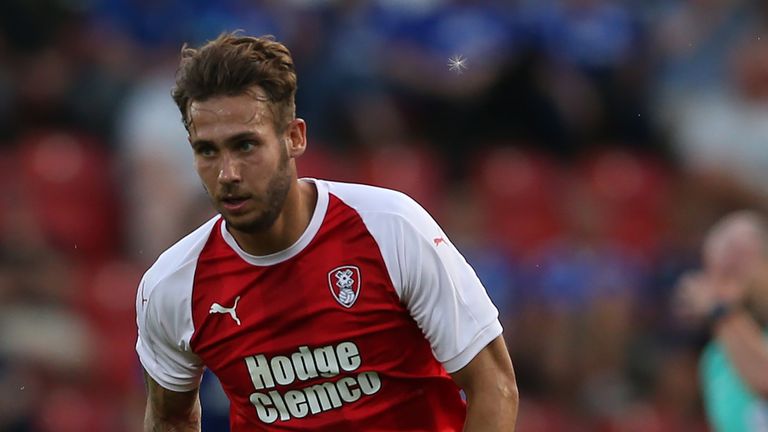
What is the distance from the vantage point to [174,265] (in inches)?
183

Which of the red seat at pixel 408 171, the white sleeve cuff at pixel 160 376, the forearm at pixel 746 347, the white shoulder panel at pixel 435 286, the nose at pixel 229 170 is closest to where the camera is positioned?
the nose at pixel 229 170

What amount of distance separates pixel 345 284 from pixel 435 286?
300mm

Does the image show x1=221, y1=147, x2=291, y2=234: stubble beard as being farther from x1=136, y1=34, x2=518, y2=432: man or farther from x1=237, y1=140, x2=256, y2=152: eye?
x1=237, y1=140, x2=256, y2=152: eye

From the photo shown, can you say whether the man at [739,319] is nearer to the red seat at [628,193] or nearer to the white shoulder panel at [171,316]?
the white shoulder panel at [171,316]

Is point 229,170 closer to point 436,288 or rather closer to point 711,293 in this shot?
point 436,288

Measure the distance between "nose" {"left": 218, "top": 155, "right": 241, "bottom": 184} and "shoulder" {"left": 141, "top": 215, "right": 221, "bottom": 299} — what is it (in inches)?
18.2

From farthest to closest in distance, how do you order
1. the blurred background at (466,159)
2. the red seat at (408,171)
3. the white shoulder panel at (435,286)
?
the red seat at (408,171), the blurred background at (466,159), the white shoulder panel at (435,286)

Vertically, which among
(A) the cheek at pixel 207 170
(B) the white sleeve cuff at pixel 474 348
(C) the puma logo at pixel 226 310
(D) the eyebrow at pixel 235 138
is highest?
(D) the eyebrow at pixel 235 138

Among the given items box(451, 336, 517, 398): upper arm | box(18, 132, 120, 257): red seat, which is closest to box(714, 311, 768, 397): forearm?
box(451, 336, 517, 398): upper arm

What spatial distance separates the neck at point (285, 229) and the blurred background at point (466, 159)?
12.7ft

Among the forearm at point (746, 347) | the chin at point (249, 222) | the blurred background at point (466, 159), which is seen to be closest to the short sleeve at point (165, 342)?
the chin at point (249, 222)

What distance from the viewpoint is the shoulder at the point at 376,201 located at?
14.8 feet

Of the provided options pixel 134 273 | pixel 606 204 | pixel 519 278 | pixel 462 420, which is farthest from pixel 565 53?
pixel 462 420

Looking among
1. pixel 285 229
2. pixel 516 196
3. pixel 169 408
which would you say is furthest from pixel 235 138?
pixel 516 196
